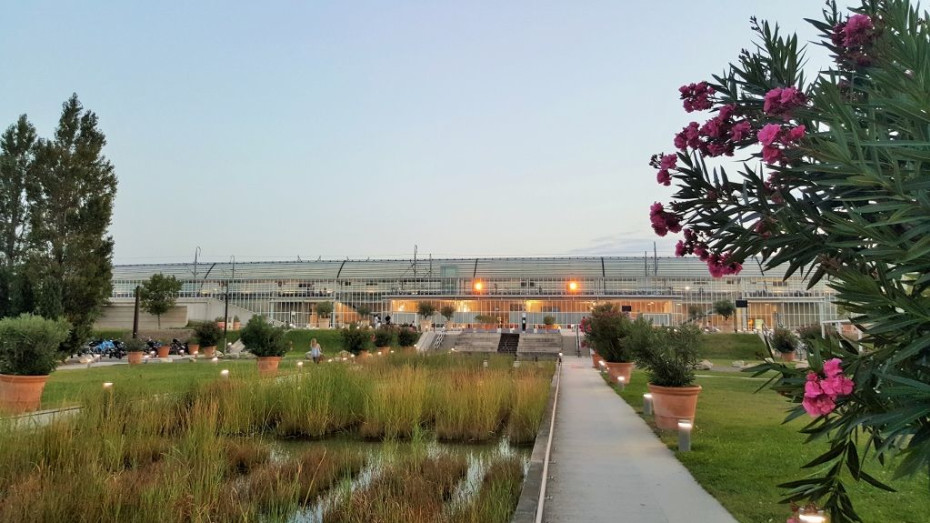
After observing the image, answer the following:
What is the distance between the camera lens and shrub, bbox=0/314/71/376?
31.6 ft

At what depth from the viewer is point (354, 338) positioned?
86.2 ft

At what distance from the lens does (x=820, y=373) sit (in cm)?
224

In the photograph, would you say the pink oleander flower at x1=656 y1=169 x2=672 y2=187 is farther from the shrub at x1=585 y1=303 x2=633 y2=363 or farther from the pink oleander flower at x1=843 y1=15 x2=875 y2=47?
the shrub at x1=585 y1=303 x2=633 y2=363

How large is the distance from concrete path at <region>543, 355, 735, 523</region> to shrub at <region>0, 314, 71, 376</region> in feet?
29.7

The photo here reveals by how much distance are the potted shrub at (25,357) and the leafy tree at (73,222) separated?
13966 millimetres

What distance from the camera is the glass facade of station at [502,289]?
189ft

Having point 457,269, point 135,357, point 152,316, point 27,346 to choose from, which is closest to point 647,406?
point 27,346

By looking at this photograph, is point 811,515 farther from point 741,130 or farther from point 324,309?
point 324,309

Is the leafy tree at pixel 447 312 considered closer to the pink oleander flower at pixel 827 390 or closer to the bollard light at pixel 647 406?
the bollard light at pixel 647 406

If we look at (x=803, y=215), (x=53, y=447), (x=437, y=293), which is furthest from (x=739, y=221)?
(x=437, y=293)

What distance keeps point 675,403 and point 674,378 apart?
40 cm

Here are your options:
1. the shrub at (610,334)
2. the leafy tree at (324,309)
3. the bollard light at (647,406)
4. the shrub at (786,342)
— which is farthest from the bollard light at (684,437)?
the leafy tree at (324,309)

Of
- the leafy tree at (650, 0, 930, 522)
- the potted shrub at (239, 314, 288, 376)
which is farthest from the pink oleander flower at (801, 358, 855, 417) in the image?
the potted shrub at (239, 314, 288, 376)

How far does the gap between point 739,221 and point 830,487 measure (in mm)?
1370
